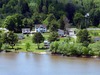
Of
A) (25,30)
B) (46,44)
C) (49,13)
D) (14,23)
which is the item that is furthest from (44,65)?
(49,13)

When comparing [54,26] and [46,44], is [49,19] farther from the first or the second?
[46,44]

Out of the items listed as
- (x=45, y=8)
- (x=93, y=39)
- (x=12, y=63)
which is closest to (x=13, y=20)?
(x=45, y=8)

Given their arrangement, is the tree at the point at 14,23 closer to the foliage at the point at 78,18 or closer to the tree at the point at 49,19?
the tree at the point at 49,19

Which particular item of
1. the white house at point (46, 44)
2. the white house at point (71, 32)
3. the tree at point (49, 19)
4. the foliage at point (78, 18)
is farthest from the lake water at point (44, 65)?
the foliage at point (78, 18)

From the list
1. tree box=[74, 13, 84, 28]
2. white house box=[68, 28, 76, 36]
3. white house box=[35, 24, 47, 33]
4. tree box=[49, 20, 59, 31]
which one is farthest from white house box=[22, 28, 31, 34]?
tree box=[74, 13, 84, 28]

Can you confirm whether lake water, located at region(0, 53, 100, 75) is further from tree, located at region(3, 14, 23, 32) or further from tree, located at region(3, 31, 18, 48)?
tree, located at region(3, 14, 23, 32)

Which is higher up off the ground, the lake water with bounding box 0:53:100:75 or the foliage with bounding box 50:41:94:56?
the foliage with bounding box 50:41:94:56
